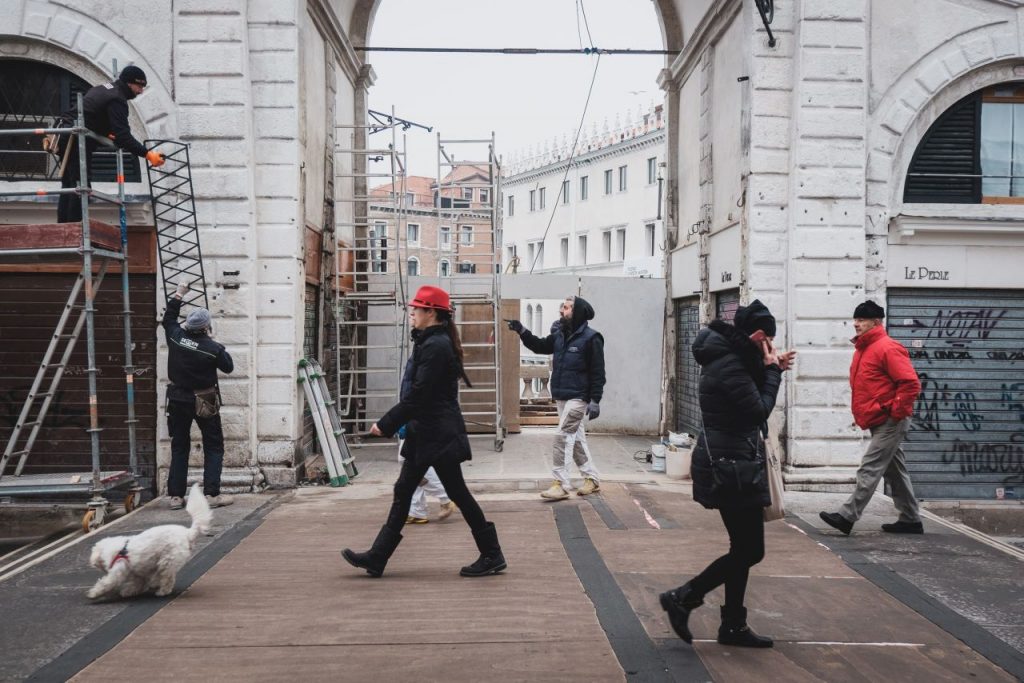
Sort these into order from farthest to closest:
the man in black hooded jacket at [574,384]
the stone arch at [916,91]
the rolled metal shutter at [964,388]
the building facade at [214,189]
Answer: the rolled metal shutter at [964,388], the stone arch at [916,91], the building facade at [214,189], the man in black hooded jacket at [574,384]

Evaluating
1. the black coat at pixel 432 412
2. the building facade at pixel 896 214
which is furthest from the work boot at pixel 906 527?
the black coat at pixel 432 412

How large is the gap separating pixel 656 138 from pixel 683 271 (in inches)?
1378

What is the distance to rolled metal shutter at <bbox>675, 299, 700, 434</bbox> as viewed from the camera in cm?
1258

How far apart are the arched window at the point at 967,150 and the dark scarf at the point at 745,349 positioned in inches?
221

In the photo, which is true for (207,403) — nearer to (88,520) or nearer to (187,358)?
(187,358)

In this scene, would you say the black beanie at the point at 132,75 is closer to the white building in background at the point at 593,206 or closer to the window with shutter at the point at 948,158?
the window with shutter at the point at 948,158

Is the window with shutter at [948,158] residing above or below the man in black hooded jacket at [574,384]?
above

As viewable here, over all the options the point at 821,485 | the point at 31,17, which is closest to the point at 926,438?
the point at 821,485

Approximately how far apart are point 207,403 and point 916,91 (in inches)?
306

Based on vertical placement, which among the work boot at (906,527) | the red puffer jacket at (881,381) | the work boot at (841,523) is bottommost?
the work boot at (906,527)

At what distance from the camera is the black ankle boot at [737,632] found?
4867 mm

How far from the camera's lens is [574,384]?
8.51 metres

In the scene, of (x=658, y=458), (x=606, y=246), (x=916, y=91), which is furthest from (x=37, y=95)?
(x=606, y=246)

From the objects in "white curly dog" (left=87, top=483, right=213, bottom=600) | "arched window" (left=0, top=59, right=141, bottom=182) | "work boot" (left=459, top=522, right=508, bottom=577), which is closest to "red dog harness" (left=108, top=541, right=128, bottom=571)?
"white curly dog" (left=87, top=483, right=213, bottom=600)
